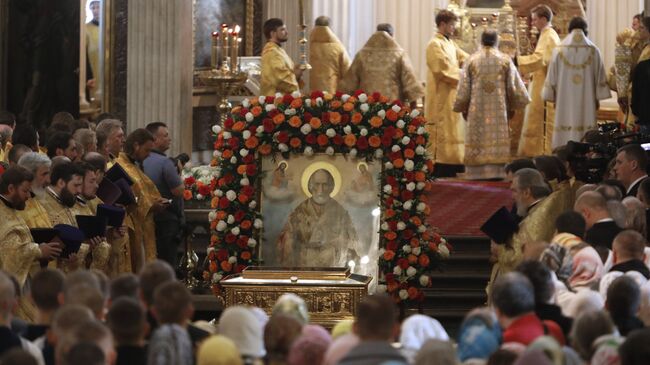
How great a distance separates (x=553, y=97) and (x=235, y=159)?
7.29 meters

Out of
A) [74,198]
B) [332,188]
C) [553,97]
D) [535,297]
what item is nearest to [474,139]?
[553,97]

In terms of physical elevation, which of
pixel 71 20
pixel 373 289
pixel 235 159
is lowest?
pixel 373 289

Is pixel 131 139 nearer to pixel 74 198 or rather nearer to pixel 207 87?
pixel 74 198

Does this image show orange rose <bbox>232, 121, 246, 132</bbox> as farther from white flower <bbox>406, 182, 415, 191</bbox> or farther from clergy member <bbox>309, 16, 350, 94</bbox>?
clergy member <bbox>309, 16, 350, 94</bbox>

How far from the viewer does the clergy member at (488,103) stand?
20406 millimetres

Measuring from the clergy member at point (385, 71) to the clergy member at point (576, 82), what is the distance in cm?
156

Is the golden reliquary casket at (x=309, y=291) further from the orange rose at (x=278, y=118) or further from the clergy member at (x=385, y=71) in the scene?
the clergy member at (x=385, y=71)

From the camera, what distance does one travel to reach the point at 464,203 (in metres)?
18.7

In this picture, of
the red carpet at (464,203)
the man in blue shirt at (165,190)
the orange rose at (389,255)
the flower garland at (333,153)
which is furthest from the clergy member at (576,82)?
the orange rose at (389,255)

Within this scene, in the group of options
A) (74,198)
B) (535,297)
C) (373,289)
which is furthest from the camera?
(373,289)

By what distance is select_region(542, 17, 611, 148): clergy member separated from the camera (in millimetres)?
20250

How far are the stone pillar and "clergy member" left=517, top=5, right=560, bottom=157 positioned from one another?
4.76 metres

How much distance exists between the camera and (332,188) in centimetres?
1415

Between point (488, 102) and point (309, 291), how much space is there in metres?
8.02
